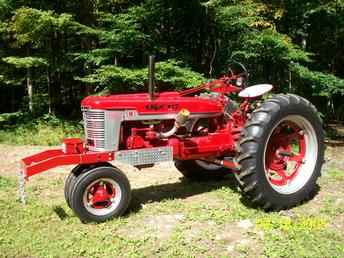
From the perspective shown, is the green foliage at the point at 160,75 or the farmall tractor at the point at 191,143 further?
the green foliage at the point at 160,75

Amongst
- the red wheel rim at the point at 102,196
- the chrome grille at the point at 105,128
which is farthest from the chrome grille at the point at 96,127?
the red wheel rim at the point at 102,196

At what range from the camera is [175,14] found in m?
9.91

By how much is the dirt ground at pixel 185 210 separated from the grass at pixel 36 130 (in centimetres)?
253

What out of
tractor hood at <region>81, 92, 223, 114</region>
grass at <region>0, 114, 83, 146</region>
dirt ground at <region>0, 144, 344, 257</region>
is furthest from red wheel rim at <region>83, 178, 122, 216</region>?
grass at <region>0, 114, 83, 146</region>

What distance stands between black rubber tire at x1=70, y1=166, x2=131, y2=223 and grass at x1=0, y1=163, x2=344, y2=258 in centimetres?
9

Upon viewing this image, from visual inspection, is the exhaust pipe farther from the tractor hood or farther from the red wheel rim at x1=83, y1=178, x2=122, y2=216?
the red wheel rim at x1=83, y1=178, x2=122, y2=216

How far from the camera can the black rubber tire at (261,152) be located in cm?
475

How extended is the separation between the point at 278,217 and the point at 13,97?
12486 mm

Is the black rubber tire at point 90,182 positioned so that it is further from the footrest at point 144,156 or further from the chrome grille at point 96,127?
the chrome grille at point 96,127

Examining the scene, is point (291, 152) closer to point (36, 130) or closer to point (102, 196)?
point (102, 196)

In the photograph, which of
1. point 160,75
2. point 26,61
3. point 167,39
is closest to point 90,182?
point 160,75

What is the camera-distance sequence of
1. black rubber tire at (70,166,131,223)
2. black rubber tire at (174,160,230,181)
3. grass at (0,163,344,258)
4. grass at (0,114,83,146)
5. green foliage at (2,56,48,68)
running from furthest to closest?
green foliage at (2,56,48,68) < grass at (0,114,83,146) < black rubber tire at (174,160,230,181) < black rubber tire at (70,166,131,223) < grass at (0,163,344,258)

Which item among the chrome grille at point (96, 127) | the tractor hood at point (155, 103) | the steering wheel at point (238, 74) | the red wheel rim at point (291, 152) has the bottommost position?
the red wheel rim at point (291, 152)

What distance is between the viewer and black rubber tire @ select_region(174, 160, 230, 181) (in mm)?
6227
